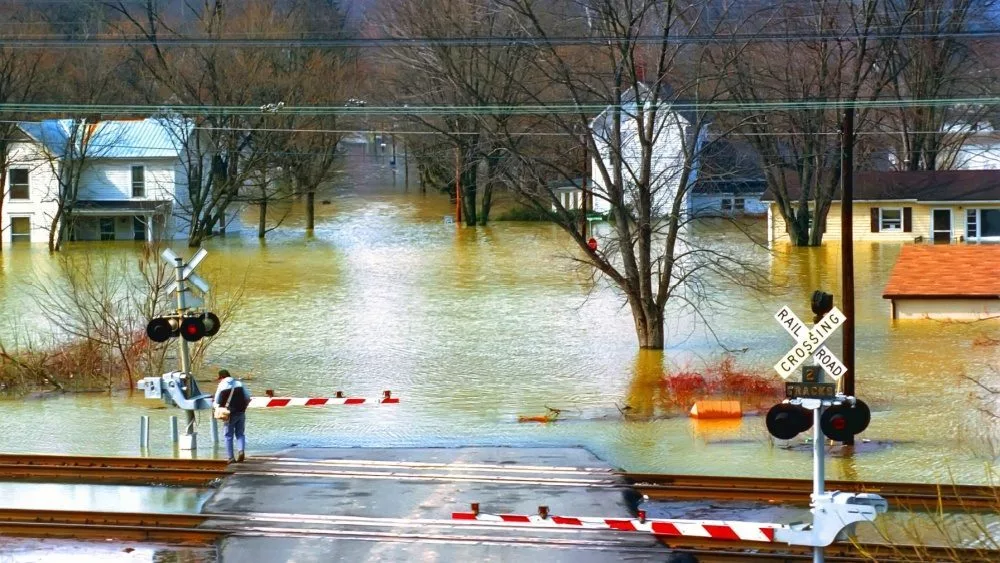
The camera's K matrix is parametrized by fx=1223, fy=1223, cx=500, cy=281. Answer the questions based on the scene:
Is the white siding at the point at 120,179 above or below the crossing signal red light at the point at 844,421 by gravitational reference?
above

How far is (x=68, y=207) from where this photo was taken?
5747 centimetres

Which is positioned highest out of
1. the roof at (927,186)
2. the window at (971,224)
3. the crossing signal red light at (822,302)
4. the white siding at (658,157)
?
the white siding at (658,157)

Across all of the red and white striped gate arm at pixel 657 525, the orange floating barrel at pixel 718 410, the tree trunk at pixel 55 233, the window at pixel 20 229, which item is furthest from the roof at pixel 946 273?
the window at pixel 20 229

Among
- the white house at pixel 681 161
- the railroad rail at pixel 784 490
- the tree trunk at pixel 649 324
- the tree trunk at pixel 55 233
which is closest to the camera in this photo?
the railroad rail at pixel 784 490

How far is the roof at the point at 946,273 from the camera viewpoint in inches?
1207

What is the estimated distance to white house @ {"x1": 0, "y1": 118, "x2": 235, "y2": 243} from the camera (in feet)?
192

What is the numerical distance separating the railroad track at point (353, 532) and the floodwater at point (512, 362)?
7.18ft

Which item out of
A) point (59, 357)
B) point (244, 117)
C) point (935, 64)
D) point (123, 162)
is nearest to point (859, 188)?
point (935, 64)

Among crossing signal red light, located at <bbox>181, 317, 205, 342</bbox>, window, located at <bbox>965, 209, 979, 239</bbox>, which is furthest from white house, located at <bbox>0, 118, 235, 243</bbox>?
crossing signal red light, located at <bbox>181, 317, 205, 342</bbox>

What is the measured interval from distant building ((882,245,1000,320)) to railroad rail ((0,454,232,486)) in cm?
2115

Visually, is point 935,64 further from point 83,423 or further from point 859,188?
point 83,423

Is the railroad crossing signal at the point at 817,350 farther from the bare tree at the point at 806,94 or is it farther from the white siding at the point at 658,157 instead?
the bare tree at the point at 806,94

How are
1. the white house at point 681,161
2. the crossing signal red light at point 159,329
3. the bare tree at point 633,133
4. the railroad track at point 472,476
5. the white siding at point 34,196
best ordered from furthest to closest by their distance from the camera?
the white siding at point 34,196 → the white house at point 681,161 → the bare tree at point 633,133 → the crossing signal red light at point 159,329 → the railroad track at point 472,476

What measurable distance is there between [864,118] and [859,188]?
27.6 ft
